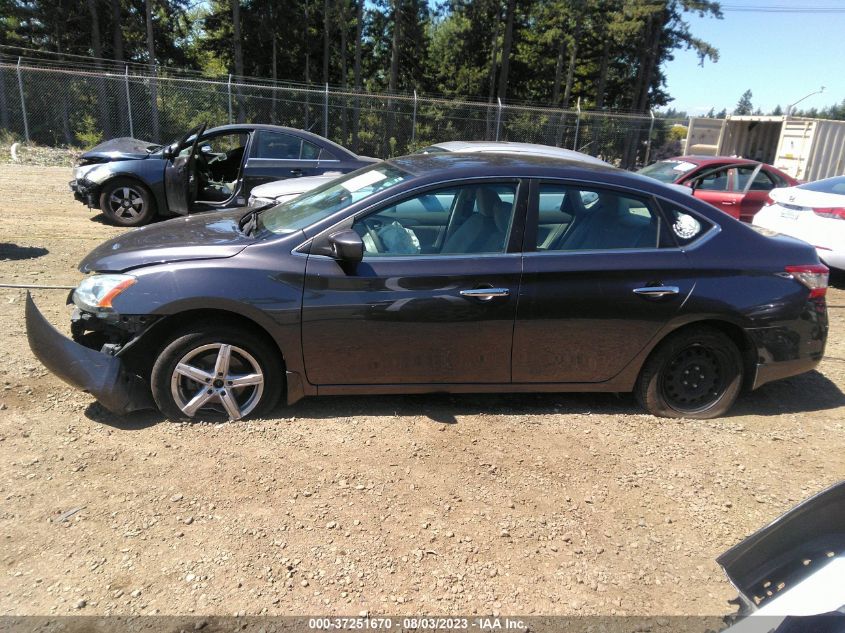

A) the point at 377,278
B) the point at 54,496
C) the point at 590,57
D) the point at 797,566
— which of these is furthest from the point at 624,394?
the point at 590,57

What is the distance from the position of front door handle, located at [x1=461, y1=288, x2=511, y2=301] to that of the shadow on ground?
599 centimetres

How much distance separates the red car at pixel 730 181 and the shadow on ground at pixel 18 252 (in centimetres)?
929

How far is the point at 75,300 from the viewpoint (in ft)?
12.3

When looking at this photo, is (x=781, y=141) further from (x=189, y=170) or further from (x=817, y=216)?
(x=189, y=170)

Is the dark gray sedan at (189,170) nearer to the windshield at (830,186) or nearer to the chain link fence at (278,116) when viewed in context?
the windshield at (830,186)

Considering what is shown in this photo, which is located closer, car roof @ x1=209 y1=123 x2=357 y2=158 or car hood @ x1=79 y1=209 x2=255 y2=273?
car hood @ x1=79 y1=209 x2=255 y2=273

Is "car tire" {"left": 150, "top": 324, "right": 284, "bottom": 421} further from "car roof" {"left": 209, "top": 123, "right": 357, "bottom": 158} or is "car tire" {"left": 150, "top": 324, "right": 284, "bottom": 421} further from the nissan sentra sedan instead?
"car roof" {"left": 209, "top": 123, "right": 357, "bottom": 158}

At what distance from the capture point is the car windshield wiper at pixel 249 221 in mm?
4160

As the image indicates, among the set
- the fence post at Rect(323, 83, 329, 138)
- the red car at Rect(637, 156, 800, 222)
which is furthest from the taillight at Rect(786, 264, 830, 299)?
the fence post at Rect(323, 83, 329, 138)

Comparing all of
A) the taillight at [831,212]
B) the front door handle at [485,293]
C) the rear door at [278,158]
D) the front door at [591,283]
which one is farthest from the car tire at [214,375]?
the taillight at [831,212]

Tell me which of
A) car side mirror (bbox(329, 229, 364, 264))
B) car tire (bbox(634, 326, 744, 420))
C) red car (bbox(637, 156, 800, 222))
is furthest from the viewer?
red car (bbox(637, 156, 800, 222))

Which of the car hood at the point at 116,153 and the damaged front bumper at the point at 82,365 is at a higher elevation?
the car hood at the point at 116,153

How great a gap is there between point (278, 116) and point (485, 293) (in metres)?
19.0

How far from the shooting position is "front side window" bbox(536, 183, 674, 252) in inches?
160
